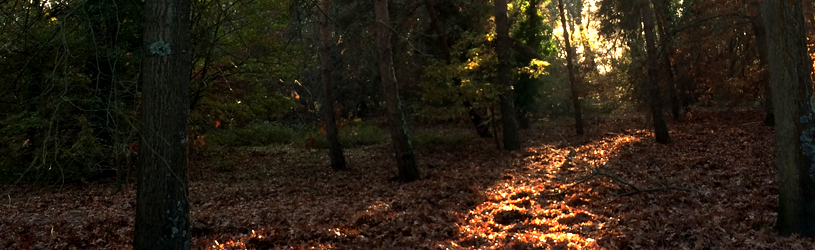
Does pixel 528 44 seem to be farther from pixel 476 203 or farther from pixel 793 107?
pixel 793 107

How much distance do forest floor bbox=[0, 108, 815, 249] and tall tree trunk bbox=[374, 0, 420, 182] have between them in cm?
57

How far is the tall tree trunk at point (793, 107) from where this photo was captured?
265 inches

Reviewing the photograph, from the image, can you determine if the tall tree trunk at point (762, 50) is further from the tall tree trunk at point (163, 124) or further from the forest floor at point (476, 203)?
the tall tree trunk at point (163, 124)

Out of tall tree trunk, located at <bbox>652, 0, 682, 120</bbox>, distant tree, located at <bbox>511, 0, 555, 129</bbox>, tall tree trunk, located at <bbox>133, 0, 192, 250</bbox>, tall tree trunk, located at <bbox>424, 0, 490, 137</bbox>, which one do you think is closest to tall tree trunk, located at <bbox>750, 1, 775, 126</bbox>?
tall tree trunk, located at <bbox>652, 0, 682, 120</bbox>

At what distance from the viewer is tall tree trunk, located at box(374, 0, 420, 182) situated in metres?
14.4

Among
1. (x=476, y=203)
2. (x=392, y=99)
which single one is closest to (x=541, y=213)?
(x=476, y=203)

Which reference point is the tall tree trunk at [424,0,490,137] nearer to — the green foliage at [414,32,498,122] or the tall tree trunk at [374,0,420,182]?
the green foliage at [414,32,498,122]

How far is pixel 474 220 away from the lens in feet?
31.8

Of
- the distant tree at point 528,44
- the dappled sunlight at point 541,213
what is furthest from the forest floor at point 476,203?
the distant tree at point 528,44

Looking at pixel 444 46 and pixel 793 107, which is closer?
pixel 793 107

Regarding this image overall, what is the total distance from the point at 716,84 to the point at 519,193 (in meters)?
16.5

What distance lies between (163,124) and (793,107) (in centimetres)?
700

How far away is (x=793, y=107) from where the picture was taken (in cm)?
676

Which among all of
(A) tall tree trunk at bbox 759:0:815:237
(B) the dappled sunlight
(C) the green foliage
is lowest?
(B) the dappled sunlight
